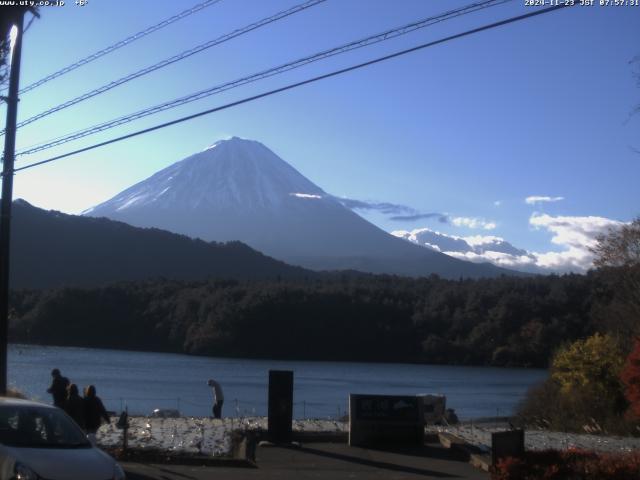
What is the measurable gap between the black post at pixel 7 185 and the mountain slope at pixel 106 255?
2327 inches

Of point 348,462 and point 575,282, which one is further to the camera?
point 575,282

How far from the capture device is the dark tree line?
62500 mm

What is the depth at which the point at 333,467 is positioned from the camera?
14.7m

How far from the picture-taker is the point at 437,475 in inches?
551

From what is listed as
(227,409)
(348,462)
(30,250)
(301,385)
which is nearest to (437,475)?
(348,462)

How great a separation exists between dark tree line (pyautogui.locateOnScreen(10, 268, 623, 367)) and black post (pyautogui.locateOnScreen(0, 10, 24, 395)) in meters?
44.5

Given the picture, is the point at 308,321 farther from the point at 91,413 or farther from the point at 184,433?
the point at 91,413

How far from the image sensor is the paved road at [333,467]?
13.4 meters

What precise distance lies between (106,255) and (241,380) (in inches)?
1834

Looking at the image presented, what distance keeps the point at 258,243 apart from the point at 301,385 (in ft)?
275

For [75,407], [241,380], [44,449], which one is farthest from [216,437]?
[241,380]

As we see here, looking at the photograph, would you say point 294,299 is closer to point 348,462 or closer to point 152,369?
point 152,369

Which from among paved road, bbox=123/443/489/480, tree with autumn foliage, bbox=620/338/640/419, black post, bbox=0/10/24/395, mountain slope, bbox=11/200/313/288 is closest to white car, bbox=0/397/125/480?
paved road, bbox=123/443/489/480

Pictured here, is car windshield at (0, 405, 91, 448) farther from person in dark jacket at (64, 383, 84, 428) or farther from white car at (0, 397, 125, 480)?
person in dark jacket at (64, 383, 84, 428)
